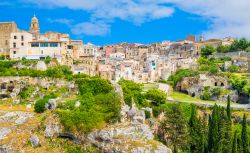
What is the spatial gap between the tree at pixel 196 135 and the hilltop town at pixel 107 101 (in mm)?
114

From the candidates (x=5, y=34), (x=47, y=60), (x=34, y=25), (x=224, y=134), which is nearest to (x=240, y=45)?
(x=34, y=25)

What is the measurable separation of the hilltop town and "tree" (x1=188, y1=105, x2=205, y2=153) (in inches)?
4.5

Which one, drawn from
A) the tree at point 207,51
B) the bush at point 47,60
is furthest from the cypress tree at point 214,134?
the tree at point 207,51

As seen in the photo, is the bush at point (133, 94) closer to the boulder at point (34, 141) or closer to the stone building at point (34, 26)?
the boulder at point (34, 141)

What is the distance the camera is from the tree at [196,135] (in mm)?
49000

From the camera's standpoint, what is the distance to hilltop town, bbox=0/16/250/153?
44.1m

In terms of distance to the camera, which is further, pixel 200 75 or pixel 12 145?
pixel 200 75

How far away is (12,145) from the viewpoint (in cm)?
4288

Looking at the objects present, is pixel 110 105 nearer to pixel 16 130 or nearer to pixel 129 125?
pixel 129 125

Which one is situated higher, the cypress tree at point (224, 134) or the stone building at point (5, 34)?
the stone building at point (5, 34)

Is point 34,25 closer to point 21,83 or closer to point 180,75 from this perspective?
point 21,83

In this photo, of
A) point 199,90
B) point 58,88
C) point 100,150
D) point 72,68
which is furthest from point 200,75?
point 100,150

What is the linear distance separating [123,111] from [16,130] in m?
11.1

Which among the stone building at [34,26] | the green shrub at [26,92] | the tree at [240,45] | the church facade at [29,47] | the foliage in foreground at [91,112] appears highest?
the stone building at [34,26]
